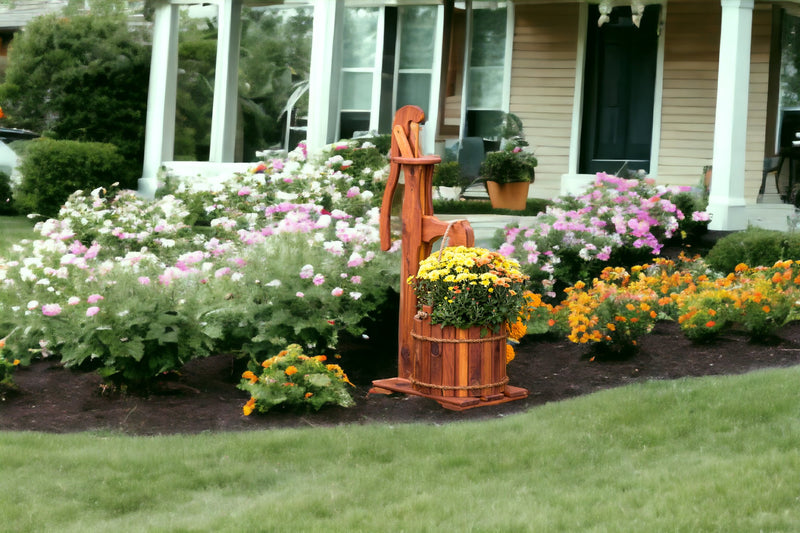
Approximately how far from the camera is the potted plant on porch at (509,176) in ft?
42.5

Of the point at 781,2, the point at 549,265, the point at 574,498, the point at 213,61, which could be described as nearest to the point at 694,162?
the point at 781,2

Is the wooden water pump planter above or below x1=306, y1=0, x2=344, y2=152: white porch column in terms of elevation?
below

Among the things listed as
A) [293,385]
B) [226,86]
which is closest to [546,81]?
[226,86]

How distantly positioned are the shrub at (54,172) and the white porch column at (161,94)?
1.09 metres

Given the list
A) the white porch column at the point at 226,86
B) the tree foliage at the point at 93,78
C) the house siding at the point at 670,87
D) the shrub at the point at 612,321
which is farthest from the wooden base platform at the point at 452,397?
the tree foliage at the point at 93,78

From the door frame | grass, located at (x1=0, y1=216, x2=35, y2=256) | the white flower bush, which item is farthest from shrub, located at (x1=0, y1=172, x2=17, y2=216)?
the door frame

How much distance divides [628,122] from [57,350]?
974cm

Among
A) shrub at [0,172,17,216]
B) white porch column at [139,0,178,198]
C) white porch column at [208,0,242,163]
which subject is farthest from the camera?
shrub at [0,172,17,216]

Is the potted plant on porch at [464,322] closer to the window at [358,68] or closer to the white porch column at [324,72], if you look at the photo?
the white porch column at [324,72]

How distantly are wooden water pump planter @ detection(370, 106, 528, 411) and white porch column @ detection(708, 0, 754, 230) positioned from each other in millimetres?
5429

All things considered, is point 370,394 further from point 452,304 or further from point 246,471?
point 246,471

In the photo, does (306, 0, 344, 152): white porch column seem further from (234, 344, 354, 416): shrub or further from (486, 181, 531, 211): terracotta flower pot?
(234, 344, 354, 416): shrub

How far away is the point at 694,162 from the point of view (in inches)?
559

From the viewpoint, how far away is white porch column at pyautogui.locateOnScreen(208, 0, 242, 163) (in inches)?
585
